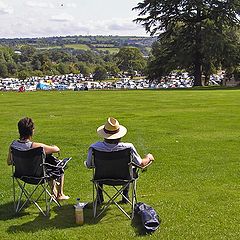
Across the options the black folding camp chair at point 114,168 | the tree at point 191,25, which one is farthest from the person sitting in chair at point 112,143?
the tree at point 191,25

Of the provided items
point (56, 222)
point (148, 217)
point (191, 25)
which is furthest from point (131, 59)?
point (148, 217)

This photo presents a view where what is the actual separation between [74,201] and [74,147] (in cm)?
560

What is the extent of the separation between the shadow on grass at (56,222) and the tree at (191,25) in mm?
48300

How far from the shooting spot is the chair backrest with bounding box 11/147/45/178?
292 inches

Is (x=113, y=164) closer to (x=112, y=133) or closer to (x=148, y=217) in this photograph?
(x=112, y=133)

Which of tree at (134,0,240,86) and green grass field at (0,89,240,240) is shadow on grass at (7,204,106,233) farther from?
tree at (134,0,240,86)

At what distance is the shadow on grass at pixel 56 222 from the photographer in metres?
7.23

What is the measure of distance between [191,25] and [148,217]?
5232 centimetres

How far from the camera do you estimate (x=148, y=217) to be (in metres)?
7.13

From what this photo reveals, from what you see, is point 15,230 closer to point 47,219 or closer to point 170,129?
point 47,219

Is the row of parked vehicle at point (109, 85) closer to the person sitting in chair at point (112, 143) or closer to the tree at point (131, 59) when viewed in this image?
the tree at point (131, 59)

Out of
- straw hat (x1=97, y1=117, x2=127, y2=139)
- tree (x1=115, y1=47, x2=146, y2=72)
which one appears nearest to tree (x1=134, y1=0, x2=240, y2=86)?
straw hat (x1=97, y1=117, x2=127, y2=139)

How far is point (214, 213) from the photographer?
7.69 metres

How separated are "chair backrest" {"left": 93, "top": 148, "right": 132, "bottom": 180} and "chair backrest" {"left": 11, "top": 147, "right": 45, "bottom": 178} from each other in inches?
32.1
